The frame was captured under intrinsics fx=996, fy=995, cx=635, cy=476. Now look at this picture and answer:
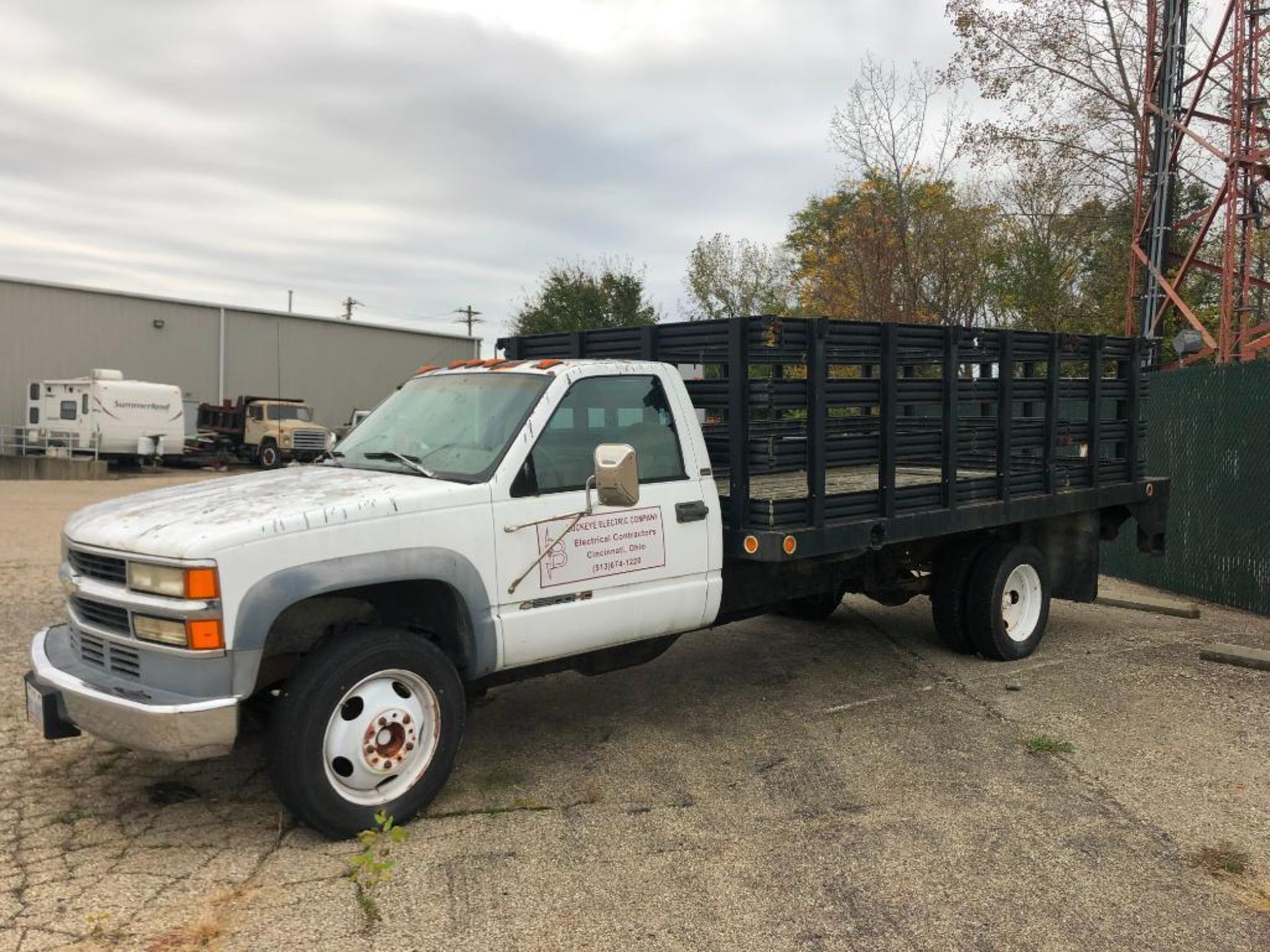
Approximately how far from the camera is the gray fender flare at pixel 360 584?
371 cm

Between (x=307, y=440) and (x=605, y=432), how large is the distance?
28936 mm

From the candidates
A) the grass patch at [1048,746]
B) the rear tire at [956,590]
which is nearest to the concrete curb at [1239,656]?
the rear tire at [956,590]

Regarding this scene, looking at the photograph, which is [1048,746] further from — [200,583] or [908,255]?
[908,255]

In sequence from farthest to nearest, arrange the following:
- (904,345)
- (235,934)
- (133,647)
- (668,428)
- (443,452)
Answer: (904,345) → (668,428) → (443,452) → (133,647) → (235,934)

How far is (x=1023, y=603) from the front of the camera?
7227 mm

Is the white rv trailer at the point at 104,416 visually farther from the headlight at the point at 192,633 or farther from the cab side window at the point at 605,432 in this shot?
the headlight at the point at 192,633

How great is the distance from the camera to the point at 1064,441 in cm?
714

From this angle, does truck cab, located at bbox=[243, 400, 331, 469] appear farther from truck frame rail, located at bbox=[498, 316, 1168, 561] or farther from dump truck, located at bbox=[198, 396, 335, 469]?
truck frame rail, located at bbox=[498, 316, 1168, 561]

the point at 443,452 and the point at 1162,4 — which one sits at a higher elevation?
the point at 1162,4

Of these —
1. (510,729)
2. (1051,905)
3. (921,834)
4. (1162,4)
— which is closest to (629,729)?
(510,729)

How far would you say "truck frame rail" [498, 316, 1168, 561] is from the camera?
5250 mm

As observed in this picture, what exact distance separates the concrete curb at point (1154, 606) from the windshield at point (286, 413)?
28.4 m

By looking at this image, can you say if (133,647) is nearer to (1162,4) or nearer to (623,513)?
(623,513)

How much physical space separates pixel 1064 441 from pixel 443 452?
468cm
